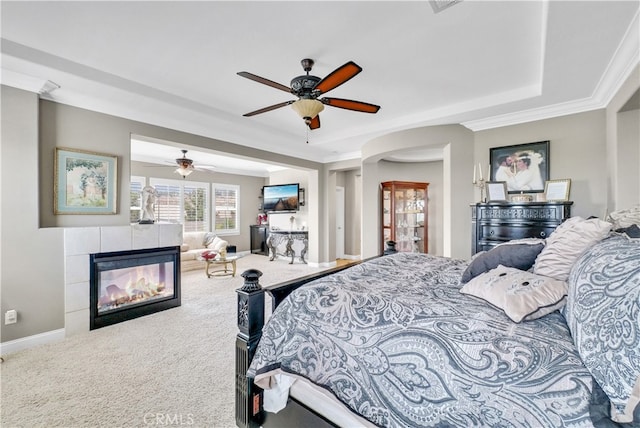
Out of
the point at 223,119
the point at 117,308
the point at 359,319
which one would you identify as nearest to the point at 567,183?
the point at 359,319

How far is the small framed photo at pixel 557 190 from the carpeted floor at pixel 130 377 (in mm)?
3885

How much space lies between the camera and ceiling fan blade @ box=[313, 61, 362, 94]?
197 cm

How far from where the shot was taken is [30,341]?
2.65 m

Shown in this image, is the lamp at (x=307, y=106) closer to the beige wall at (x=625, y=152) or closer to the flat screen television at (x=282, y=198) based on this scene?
the beige wall at (x=625, y=152)

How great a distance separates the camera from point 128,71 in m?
2.68

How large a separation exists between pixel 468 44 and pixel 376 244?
3631 millimetres

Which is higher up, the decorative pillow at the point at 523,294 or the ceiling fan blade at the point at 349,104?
the ceiling fan blade at the point at 349,104

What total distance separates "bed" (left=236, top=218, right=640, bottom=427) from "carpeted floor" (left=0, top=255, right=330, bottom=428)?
0.59 meters

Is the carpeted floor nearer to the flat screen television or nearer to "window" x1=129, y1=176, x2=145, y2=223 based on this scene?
"window" x1=129, y1=176, x2=145, y2=223

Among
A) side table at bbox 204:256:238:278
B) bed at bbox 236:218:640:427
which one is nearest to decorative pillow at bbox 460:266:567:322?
bed at bbox 236:218:640:427

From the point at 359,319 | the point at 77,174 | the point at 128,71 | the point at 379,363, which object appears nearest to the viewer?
the point at 379,363

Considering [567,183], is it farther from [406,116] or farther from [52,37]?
[52,37]

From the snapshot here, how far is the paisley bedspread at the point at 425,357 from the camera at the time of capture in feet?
2.71

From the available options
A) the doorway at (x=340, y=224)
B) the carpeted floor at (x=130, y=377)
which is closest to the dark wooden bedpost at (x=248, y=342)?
the carpeted floor at (x=130, y=377)
